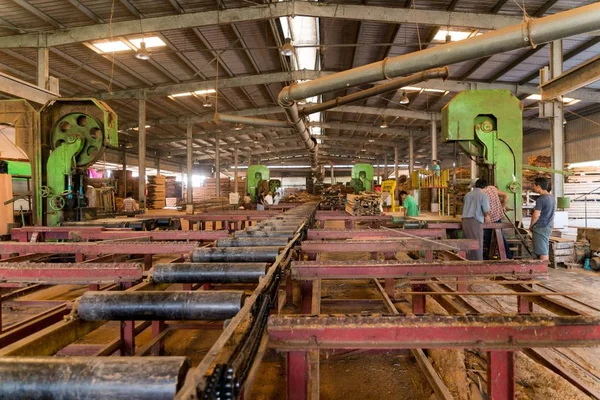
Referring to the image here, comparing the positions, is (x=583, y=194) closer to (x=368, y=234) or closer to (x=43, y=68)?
(x=368, y=234)

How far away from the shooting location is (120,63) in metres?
9.48

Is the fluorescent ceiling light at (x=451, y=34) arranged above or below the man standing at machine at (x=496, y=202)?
above

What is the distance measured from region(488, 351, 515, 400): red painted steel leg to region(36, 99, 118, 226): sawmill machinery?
20.0 feet

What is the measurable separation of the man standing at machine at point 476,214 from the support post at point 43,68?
342 inches

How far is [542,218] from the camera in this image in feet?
17.4

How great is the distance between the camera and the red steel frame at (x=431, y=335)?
1.40m

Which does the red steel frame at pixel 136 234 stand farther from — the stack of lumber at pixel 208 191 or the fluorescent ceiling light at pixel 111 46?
the stack of lumber at pixel 208 191

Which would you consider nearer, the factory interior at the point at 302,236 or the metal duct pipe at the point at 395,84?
the factory interior at the point at 302,236

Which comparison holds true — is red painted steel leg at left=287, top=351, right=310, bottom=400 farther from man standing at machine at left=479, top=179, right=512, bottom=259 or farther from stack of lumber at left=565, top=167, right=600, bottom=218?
stack of lumber at left=565, top=167, right=600, bottom=218

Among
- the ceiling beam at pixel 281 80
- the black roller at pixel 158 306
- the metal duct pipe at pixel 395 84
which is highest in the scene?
the ceiling beam at pixel 281 80

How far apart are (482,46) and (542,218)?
9.55 ft

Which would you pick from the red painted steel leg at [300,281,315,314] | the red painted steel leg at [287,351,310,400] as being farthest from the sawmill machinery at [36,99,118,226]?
the red painted steel leg at [287,351,310,400]

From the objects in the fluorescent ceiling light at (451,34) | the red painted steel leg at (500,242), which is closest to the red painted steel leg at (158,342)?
the red painted steel leg at (500,242)

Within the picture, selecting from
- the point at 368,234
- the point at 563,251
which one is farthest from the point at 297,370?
the point at 563,251
